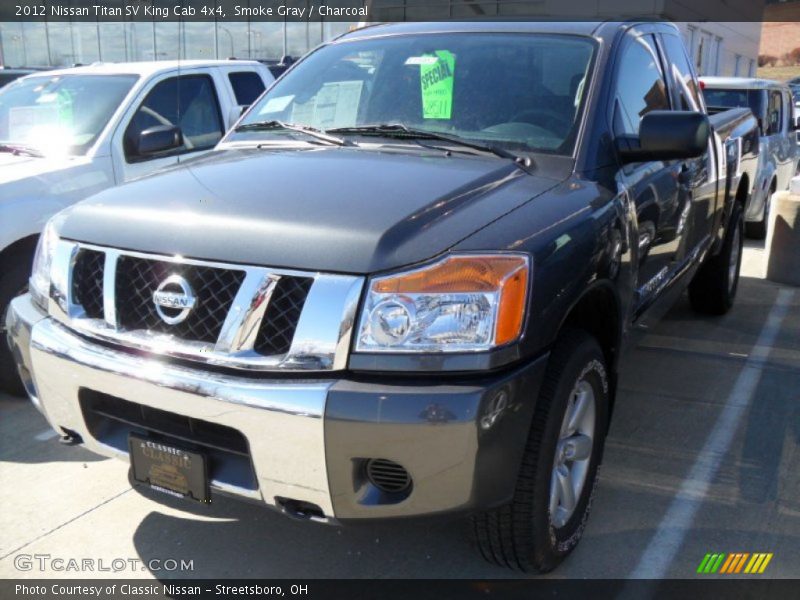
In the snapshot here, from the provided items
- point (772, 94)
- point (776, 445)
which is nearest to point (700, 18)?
point (772, 94)

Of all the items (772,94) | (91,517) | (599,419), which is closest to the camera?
(599,419)

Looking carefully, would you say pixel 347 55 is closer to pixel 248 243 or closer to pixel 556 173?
pixel 556 173

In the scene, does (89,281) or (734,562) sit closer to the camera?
(89,281)

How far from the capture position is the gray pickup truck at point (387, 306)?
89.7 inches

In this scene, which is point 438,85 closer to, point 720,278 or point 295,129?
point 295,129

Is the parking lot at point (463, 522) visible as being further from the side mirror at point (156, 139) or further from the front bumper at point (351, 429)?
the side mirror at point (156, 139)

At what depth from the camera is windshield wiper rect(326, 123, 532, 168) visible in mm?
3162

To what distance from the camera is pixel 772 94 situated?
9.38m

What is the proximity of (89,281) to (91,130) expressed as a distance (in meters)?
3.00

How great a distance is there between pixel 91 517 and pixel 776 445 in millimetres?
3120

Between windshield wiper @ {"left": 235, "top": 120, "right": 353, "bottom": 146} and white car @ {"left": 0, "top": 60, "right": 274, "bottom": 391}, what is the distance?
0.79m

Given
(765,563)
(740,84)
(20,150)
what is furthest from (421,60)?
(740,84)
